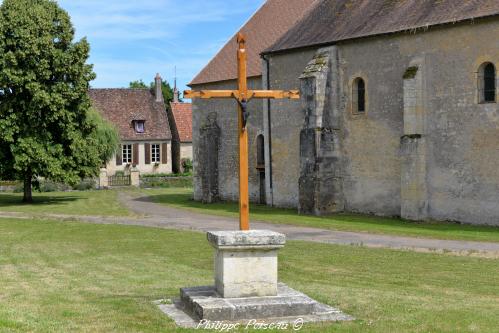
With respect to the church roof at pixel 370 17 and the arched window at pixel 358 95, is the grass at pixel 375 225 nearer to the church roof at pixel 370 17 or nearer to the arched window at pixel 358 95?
the arched window at pixel 358 95

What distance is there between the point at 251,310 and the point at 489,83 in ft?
56.5

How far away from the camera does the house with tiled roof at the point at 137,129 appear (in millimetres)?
60438

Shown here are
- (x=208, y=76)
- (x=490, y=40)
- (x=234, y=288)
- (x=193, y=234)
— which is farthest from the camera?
(x=208, y=76)

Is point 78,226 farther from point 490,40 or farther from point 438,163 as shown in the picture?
point 490,40

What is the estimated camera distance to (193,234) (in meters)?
20.7

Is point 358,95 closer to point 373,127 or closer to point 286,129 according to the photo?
point 373,127

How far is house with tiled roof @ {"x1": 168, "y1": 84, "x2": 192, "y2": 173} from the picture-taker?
6222 cm

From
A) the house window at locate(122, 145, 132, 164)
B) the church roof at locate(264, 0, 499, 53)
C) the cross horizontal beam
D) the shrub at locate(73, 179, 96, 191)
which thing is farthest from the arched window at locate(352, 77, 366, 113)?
the house window at locate(122, 145, 132, 164)

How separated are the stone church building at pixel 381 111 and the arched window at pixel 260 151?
0.06 metres

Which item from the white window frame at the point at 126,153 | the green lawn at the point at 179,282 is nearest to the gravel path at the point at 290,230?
the green lawn at the point at 179,282

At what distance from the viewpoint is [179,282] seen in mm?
11938

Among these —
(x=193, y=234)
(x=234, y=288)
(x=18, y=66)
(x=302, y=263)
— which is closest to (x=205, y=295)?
(x=234, y=288)

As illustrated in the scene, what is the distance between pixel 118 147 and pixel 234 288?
49.3 metres

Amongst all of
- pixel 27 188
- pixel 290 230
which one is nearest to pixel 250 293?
pixel 290 230
